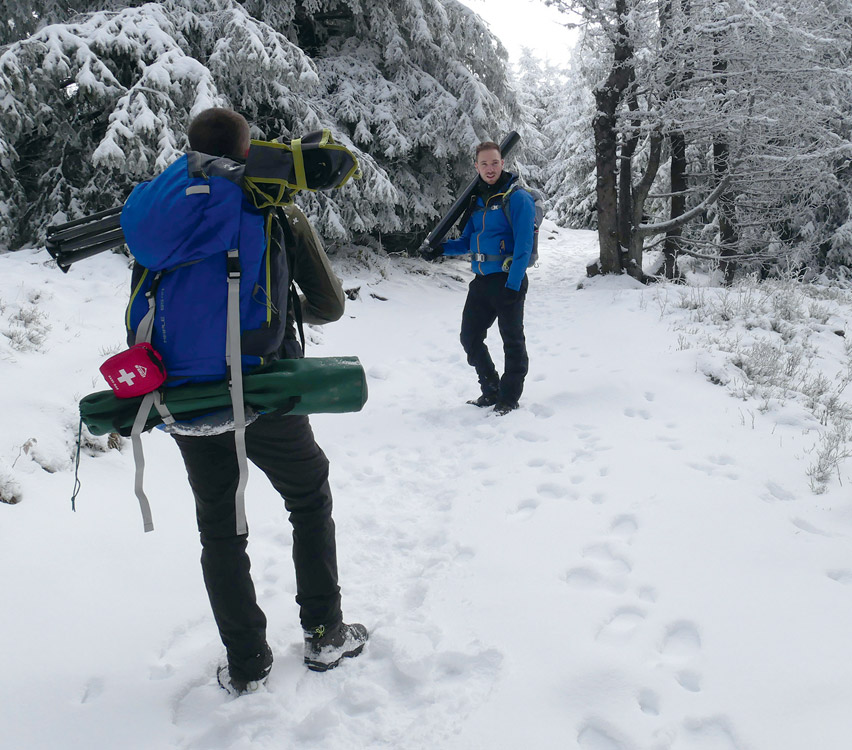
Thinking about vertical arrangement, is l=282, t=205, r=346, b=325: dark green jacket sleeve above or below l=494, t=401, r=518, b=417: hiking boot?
above

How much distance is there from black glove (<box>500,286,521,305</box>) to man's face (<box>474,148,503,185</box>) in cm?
93

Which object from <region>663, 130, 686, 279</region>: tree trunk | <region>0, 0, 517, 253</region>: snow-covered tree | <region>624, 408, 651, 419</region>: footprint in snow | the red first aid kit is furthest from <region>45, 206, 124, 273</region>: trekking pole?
<region>663, 130, 686, 279</region>: tree trunk

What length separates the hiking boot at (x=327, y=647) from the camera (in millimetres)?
2404

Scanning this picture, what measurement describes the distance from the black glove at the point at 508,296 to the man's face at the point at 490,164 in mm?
927

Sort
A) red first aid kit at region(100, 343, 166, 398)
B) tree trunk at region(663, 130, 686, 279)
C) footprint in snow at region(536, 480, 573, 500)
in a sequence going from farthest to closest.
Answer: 1. tree trunk at region(663, 130, 686, 279)
2. footprint in snow at region(536, 480, 573, 500)
3. red first aid kit at region(100, 343, 166, 398)

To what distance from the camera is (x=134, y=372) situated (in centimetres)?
184

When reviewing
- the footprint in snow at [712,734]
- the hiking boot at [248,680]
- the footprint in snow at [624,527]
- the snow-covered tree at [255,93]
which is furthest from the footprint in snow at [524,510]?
the snow-covered tree at [255,93]

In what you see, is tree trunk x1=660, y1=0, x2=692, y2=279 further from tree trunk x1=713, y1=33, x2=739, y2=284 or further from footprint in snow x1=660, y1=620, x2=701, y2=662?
footprint in snow x1=660, y1=620, x2=701, y2=662

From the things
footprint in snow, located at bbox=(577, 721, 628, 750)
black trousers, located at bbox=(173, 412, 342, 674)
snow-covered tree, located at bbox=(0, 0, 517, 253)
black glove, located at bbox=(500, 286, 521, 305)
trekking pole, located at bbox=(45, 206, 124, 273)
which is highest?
snow-covered tree, located at bbox=(0, 0, 517, 253)

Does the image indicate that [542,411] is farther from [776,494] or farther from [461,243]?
[776,494]

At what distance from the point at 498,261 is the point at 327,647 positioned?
135 inches

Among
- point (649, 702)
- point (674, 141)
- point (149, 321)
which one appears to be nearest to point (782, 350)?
point (649, 702)

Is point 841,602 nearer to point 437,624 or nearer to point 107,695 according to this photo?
point 437,624

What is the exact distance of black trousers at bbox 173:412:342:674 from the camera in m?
2.12
